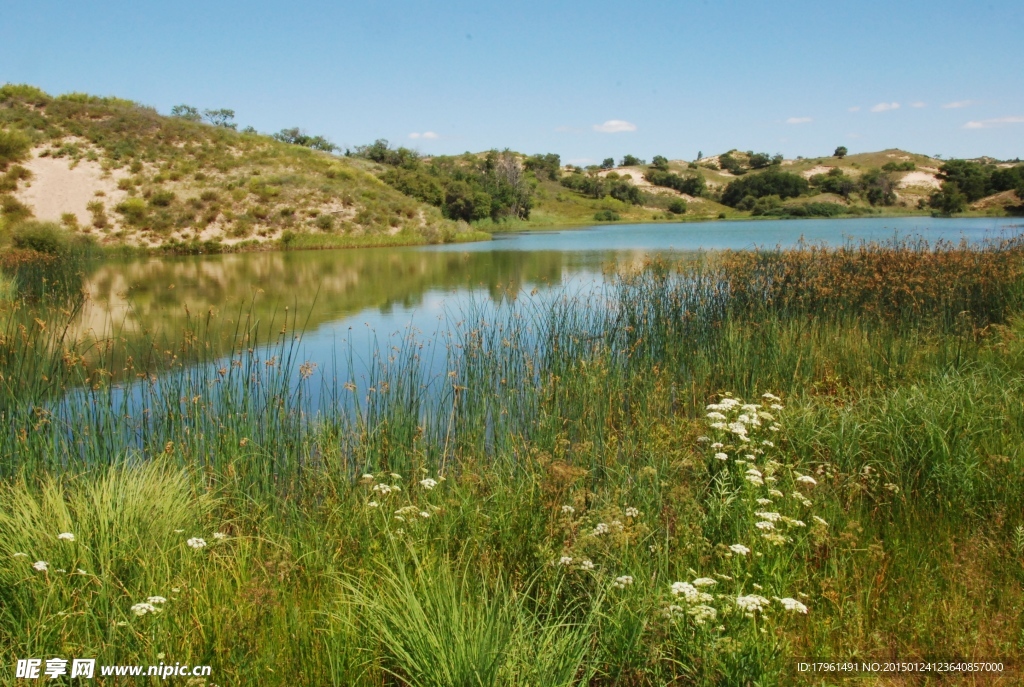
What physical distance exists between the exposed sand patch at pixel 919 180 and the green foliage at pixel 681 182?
18.6 metres

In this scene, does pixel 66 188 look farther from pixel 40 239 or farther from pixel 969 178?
pixel 969 178

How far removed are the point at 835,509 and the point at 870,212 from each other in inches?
2122

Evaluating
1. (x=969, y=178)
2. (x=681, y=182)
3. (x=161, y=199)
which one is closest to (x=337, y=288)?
(x=161, y=199)

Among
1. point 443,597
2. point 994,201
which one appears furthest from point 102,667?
point 994,201

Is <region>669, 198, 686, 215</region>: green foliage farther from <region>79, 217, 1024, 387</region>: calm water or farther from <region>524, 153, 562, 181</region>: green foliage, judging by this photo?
<region>79, 217, 1024, 387</region>: calm water

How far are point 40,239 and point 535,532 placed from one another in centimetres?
1897

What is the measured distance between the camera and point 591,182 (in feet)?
224

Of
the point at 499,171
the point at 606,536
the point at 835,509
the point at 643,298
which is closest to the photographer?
the point at 606,536

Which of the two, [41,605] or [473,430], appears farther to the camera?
[473,430]

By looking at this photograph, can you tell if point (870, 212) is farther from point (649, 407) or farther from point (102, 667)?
point (102, 667)

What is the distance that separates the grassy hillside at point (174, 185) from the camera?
25.6 metres

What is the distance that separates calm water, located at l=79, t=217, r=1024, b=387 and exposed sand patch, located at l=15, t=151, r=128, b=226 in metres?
6.80

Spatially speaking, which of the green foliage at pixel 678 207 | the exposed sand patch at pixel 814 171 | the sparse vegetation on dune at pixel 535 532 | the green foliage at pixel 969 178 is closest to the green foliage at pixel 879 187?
the green foliage at pixel 969 178

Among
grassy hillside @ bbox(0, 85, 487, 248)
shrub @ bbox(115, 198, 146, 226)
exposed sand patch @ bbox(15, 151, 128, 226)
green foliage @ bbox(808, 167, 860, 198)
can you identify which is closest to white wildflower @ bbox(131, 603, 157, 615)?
grassy hillside @ bbox(0, 85, 487, 248)
